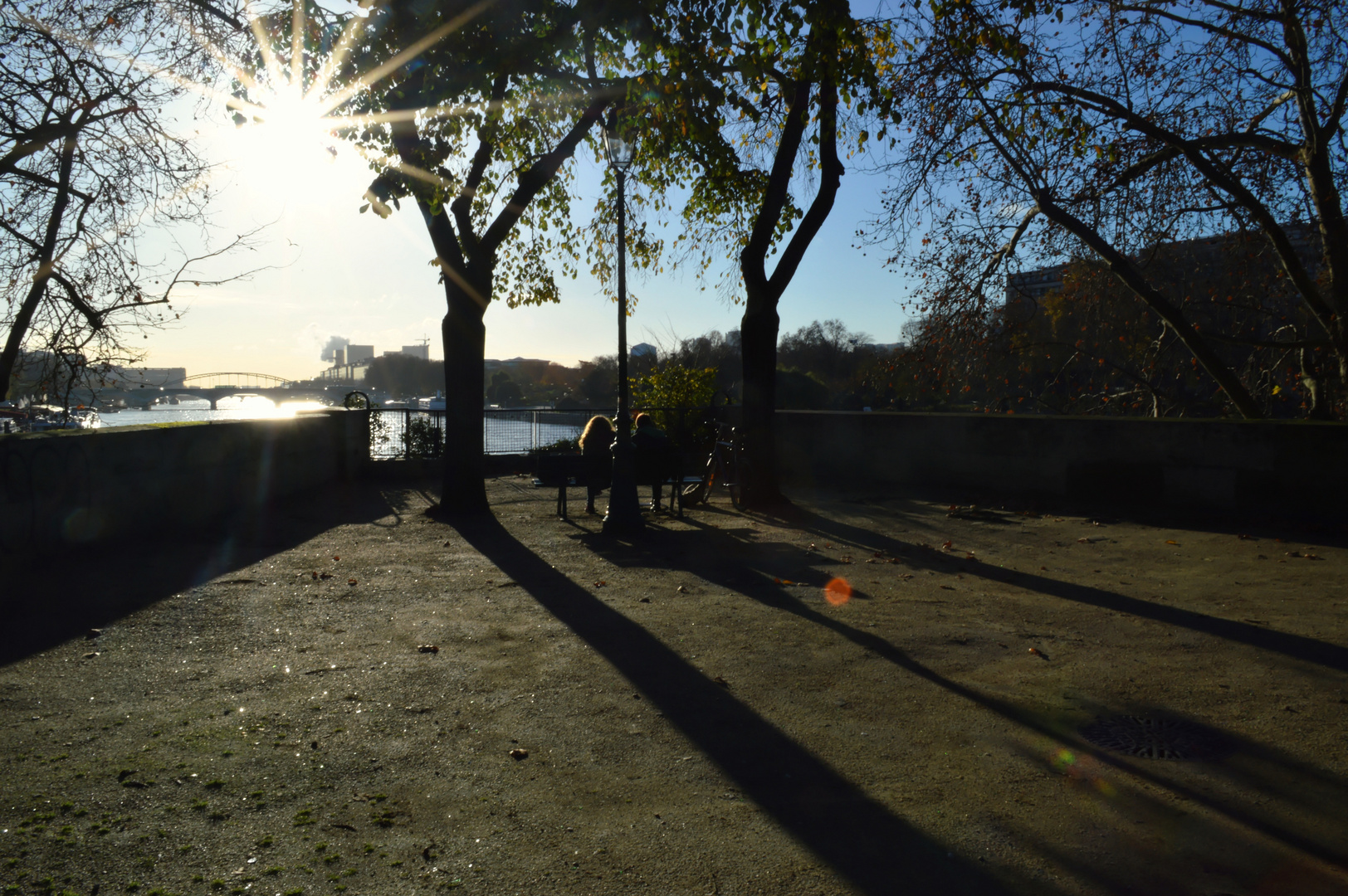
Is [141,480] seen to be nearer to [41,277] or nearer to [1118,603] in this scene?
[41,277]

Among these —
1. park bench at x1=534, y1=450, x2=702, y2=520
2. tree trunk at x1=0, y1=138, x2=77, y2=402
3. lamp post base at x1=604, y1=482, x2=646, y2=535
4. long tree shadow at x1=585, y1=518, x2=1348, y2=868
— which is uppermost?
tree trunk at x1=0, y1=138, x2=77, y2=402

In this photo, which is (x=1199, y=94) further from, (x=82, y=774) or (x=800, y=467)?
(x=82, y=774)

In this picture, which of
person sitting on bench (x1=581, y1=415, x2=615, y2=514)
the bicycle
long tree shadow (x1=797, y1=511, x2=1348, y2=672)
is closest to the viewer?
long tree shadow (x1=797, y1=511, x2=1348, y2=672)

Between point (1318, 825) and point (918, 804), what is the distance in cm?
142

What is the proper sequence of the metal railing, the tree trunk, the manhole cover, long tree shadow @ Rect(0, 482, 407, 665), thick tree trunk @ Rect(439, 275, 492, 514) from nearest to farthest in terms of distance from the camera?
the manhole cover → long tree shadow @ Rect(0, 482, 407, 665) → the tree trunk → thick tree trunk @ Rect(439, 275, 492, 514) → the metal railing

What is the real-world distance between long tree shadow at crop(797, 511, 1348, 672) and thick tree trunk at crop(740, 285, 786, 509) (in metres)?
1.88

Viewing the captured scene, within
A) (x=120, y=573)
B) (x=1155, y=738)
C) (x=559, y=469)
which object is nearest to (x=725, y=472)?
(x=559, y=469)

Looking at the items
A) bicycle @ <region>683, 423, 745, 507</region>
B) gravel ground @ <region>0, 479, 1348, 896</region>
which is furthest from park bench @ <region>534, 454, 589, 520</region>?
gravel ground @ <region>0, 479, 1348, 896</region>

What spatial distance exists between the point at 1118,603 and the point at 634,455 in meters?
6.07

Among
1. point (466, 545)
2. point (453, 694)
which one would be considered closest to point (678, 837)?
point (453, 694)

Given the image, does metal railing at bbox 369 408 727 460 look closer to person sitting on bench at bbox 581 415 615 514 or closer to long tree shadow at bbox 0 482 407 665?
person sitting on bench at bbox 581 415 615 514

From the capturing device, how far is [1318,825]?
3174mm

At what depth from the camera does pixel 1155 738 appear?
4.05 meters

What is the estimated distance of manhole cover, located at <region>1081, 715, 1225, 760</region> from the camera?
3.88 meters
